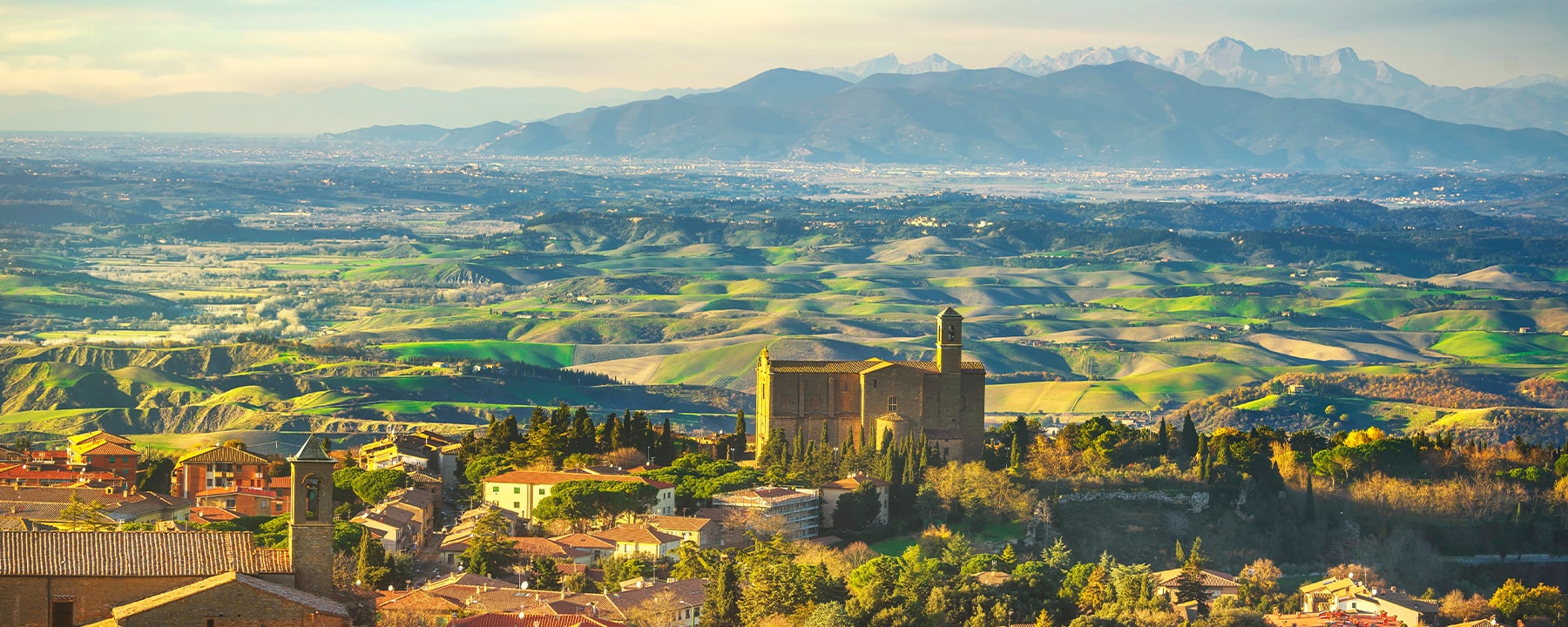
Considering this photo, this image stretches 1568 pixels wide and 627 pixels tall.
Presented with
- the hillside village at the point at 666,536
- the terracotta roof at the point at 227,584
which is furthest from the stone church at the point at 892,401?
the terracotta roof at the point at 227,584

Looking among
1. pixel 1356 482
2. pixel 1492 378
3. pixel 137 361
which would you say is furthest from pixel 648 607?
pixel 1492 378

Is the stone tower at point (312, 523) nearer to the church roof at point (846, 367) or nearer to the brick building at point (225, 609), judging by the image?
the brick building at point (225, 609)

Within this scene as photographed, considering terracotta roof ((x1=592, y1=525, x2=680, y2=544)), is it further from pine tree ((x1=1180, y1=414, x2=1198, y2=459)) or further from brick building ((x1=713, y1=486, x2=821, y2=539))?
pine tree ((x1=1180, y1=414, x2=1198, y2=459))

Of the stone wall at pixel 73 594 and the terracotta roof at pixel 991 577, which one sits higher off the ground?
the stone wall at pixel 73 594

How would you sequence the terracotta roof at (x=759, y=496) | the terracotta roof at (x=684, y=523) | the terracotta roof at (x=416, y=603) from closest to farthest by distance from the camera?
the terracotta roof at (x=416, y=603), the terracotta roof at (x=684, y=523), the terracotta roof at (x=759, y=496)

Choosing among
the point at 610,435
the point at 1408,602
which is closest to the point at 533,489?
the point at 610,435

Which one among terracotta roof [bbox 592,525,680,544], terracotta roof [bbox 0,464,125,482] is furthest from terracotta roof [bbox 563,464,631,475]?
terracotta roof [bbox 0,464,125,482]

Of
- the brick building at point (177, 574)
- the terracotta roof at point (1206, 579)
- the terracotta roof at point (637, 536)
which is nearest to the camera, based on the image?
the brick building at point (177, 574)
